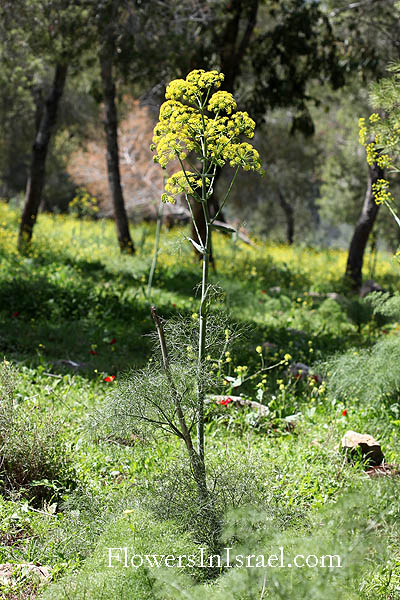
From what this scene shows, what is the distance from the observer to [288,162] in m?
21.7

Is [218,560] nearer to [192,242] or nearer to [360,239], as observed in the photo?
[192,242]

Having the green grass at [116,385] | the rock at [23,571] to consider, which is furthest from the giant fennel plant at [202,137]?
the rock at [23,571]

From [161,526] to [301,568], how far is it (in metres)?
0.66

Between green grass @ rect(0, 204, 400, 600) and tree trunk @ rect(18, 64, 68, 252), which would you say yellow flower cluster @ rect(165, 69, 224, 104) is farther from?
tree trunk @ rect(18, 64, 68, 252)

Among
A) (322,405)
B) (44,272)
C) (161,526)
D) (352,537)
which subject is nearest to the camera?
(352,537)

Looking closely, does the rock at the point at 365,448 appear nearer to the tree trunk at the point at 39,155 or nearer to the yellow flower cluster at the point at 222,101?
the yellow flower cluster at the point at 222,101

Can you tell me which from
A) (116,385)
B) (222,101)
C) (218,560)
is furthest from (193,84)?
(116,385)

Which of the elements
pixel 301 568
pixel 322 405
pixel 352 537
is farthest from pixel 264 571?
pixel 322 405

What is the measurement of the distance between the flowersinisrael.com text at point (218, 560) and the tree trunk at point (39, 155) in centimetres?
792

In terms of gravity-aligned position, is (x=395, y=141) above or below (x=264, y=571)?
above

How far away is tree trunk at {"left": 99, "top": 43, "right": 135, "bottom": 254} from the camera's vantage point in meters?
9.62

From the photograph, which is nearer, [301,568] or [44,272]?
[301,568]

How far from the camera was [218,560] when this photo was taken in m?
2.50

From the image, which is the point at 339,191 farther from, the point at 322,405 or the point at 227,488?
the point at 227,488
